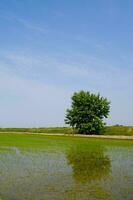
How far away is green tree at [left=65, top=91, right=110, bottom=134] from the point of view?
8531cm

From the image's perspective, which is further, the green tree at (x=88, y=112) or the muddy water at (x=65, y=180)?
the green tree at (x=88, y=112)

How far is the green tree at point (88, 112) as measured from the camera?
85.3m

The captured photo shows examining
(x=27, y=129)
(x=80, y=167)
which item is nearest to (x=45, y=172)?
(x=80, y=167)

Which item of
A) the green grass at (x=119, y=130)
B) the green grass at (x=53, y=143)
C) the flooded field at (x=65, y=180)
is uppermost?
the green grass at (x=119, y=130)

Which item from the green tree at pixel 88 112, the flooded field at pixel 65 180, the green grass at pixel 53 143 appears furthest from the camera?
the green tree at pixel 88 112

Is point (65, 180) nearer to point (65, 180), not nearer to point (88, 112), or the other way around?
point (65, 180)

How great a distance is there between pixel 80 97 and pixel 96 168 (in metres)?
61.7

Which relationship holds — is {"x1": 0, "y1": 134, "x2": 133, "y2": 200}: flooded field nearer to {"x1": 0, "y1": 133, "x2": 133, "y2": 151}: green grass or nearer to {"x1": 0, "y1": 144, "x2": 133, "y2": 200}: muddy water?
{"x1": 0, "y1": 144, "x2": 133, "y2": 200}: muddy water

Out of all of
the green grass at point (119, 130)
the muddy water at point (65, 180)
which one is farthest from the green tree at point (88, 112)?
the muddy water at point (65, 180)

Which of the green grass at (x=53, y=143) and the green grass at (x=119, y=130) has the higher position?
the green grass at (x=119, y=130)

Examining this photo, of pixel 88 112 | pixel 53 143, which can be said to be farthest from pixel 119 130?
pixel 53 143

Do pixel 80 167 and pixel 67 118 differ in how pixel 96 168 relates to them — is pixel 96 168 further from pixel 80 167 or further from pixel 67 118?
pixel 67 118

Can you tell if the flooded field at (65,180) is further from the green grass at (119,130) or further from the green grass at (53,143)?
the green grass at (119,130)

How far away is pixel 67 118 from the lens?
88562 mm
